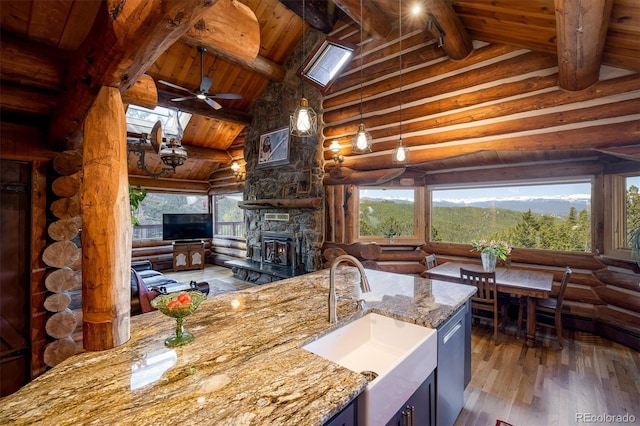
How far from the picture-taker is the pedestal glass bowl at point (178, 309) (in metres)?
1.30

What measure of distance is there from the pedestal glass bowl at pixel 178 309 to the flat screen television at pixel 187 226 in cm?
713

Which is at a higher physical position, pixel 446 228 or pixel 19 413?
pixel 446 228

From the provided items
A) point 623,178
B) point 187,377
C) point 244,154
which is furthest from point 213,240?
point 623,178

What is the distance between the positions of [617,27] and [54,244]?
16.6ft

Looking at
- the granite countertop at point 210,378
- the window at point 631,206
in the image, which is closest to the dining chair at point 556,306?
the window at point 631,206

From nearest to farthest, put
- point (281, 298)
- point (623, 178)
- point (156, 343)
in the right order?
point (156, 343), point (281, 298), point (623, 178)

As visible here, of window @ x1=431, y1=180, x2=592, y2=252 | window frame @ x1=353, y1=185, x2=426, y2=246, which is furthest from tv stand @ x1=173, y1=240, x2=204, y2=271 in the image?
window @ x1=431, y1=180, x2=592, y2=252

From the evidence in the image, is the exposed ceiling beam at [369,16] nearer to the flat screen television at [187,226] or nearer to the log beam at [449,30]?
the log beam at [449,30]

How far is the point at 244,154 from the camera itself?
23.5 feet

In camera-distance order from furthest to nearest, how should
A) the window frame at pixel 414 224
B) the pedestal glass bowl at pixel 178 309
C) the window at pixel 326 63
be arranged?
the window frame at pixel 414 224 → the window at pixel 326 63 → the pedestal glass bowl at pixel 178 309

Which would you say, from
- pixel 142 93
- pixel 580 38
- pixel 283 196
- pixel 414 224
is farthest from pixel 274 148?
pixel 580 38

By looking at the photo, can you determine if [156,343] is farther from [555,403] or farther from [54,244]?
[555,403]

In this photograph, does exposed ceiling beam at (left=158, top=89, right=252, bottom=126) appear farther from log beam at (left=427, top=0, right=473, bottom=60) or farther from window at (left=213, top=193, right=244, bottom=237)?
log beam at (left=427, top=0, right=473, bottom=60)

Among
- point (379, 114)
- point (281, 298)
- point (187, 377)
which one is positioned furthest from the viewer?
point (379, 114)
